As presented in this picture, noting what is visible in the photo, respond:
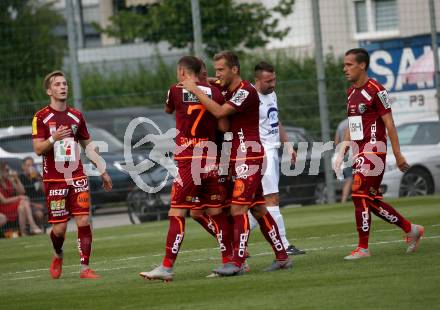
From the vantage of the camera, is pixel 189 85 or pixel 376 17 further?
pixel 376 17

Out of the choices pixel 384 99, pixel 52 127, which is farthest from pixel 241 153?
pixel 52 127

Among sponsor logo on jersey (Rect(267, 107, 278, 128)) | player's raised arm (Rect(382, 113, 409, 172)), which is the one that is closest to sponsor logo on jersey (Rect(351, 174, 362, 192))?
player's raised arm (Rect(382, 113, 409, 172))

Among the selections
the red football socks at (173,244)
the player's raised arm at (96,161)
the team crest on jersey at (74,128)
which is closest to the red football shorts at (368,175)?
the red football socks at (173,244)

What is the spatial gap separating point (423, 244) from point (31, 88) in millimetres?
15198

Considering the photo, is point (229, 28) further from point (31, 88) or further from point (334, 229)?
point (334, 229)

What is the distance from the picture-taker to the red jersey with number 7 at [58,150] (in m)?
12.0

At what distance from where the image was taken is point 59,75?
12125 mm

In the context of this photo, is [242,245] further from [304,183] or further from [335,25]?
[335,25]

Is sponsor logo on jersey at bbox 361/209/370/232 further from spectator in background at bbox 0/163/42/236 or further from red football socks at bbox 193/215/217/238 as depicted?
spectator in background at bbox 0/163/42/236

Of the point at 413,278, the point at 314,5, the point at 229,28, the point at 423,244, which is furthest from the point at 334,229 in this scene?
the point at 229,28

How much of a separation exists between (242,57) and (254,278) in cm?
1996

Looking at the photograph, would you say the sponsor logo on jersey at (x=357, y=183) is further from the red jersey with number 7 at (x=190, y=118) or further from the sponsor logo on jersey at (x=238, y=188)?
the red jersey with number 7 at (x=190, y=118)

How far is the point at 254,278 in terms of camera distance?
10.6 meters

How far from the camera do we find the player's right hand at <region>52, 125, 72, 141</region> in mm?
11789
